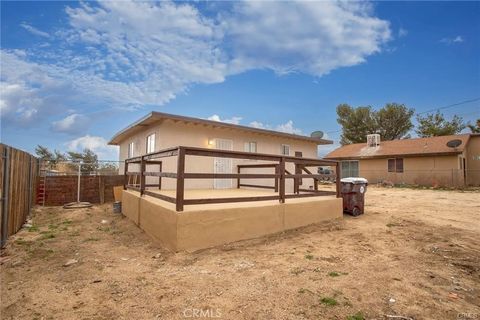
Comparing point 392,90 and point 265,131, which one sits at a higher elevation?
point 392,90

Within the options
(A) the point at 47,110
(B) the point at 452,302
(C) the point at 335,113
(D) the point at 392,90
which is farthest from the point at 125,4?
(C) the point at 335,113

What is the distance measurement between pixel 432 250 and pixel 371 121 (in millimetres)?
31696

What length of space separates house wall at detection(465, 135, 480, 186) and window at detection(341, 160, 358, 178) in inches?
319

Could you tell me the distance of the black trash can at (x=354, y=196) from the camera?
23.9ft

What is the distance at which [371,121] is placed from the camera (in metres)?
32.4

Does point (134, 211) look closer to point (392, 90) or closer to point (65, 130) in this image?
point (65, 130)

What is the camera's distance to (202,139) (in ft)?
34.7

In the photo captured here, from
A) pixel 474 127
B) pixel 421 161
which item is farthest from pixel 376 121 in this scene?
pixel 421 161

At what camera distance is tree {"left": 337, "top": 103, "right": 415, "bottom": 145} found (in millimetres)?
31484

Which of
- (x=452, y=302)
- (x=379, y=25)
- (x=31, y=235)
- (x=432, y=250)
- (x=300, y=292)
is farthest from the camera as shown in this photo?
(x=379, y=25)

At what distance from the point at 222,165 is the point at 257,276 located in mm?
7821

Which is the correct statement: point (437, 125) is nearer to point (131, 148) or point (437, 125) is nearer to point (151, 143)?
point (151, 143)

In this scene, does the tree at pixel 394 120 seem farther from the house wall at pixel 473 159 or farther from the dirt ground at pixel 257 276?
the dirt ground at pixel 257 276

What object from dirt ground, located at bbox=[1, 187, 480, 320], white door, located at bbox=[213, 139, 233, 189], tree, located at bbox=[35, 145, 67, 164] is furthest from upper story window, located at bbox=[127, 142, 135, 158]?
tree, located at bbox=[35, 145, 67, 164]
